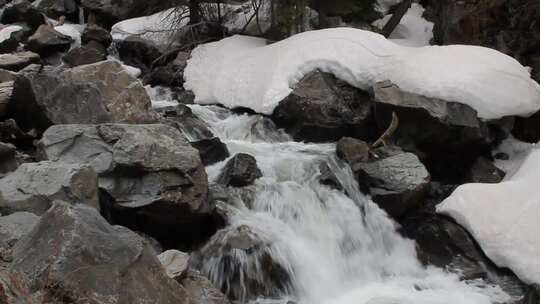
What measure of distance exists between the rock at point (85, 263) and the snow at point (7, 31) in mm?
11063

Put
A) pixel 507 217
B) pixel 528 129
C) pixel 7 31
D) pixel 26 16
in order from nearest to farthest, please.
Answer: pixel 507 217, pixel 528 129, pixel 7 31, pixel 26 16

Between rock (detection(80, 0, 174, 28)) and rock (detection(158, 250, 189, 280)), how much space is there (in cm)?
1213

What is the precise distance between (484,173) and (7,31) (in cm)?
1153

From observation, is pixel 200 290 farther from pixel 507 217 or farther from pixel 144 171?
pixel 507 217

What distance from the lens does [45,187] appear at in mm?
4926

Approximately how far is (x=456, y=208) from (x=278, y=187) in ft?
7.50

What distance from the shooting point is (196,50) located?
40.0ft

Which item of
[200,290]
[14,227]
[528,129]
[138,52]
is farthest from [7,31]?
[528,129]

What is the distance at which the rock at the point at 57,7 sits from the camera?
1667 centimetres

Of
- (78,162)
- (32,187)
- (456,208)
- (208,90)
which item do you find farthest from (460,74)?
(32,187)

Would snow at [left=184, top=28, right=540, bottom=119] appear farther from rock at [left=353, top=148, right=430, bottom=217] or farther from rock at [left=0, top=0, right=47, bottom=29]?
rock at [left=0, top=0, right=47, bottom=29]

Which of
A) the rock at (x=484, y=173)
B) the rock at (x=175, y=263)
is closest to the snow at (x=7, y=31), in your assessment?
the rock at (x=175, y=263)

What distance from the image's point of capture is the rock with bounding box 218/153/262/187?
6.86 metres

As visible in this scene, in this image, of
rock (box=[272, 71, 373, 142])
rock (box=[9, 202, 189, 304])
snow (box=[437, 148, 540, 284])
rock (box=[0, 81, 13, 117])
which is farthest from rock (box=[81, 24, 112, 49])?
rock (box=[9, 202, 189, 304])
